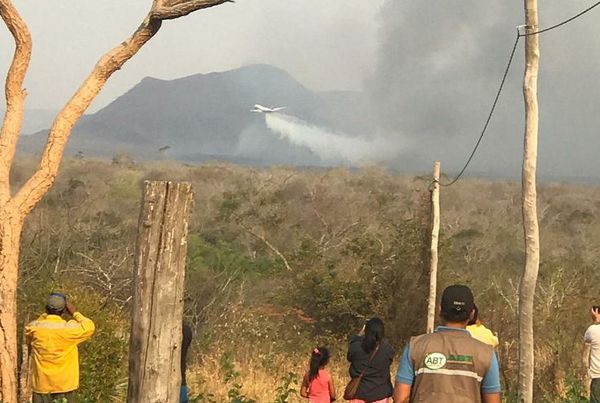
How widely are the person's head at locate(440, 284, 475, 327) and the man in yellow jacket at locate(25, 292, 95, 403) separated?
385cm

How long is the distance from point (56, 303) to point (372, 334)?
2826mm

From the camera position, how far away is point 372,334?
6.97 metres

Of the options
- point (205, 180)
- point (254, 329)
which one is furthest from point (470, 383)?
point (205, 180)

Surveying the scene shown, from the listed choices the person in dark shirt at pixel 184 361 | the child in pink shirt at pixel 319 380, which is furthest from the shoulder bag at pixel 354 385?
the person in dark shirt at pixel 184 361

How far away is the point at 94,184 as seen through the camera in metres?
45.7

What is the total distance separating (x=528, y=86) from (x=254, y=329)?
26.0 ft

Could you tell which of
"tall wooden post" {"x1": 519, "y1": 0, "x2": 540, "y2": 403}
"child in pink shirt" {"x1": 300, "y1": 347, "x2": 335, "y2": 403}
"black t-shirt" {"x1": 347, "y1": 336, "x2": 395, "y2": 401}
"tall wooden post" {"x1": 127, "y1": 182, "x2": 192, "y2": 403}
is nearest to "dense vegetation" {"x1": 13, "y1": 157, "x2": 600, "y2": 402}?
"child in pink shirt" {"x1": 300, "y1": 347, "x2": 335, "y2": 403}

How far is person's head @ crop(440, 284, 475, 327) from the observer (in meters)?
4.45

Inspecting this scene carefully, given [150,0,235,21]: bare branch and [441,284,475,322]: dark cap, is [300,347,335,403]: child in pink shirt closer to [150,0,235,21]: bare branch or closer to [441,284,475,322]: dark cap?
[441,284,475,322]: dark cap

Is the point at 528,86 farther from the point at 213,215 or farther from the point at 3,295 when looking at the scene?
the point at 213,215

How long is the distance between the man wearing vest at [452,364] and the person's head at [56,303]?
12.0 ft

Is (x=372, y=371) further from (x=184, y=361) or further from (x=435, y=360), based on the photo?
(x=435, y=360)

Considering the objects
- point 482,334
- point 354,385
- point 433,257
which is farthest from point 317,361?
point 433,257

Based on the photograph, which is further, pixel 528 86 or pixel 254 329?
pixel 254 329
